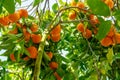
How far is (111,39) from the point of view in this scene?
5.12ft

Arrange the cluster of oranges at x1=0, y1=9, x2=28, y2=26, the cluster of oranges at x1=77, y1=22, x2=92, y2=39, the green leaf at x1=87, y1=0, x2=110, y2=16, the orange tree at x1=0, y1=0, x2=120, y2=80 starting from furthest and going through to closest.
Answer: the cluster of oranges at x1=77, y1=22, x2=92, y2=39 → the cluster of oranges at x1=0, y1=9, x2=28, y2=26 → the orange tree at x1=0, y1=0, x2=120, y2=80 → the green leaf at x1=87, y1=0, x2=110, y2=16

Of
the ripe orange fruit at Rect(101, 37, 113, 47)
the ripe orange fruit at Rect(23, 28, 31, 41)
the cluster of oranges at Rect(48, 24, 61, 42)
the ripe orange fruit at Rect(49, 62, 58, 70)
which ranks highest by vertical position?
the ripe orange fruit at Rect(23, 28, 31, 41)

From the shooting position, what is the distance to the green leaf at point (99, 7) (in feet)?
3.28

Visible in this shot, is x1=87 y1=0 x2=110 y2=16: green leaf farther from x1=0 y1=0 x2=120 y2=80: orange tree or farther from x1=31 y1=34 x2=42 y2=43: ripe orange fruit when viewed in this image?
x1=31 y1=34 x2=42 y2=43: ripe orange fruit

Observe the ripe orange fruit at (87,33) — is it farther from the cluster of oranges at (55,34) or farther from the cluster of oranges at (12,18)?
the cluster of oranges at (12,18)

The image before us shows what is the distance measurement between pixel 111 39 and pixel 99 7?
0.56 meters

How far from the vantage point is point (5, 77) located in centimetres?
167

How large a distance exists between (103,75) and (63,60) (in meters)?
0.21

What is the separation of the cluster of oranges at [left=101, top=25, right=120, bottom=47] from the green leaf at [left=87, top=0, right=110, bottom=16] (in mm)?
474

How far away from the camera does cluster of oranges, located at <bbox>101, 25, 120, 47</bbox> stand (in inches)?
59.1

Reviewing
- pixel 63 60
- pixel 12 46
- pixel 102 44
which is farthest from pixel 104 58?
pixel 12 46

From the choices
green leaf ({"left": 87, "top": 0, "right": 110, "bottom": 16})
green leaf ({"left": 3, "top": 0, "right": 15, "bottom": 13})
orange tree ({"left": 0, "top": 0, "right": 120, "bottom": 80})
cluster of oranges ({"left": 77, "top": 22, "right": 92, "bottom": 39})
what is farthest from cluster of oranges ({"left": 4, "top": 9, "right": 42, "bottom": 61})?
green leaf ({"left": 87, "top": 0, "right": 110, "bottom": 16})

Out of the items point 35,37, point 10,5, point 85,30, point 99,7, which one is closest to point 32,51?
point 35,37

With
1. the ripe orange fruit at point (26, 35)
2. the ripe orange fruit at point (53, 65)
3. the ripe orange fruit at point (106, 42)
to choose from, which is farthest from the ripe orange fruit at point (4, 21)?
the ripe orange fruit at point (106, 42)
